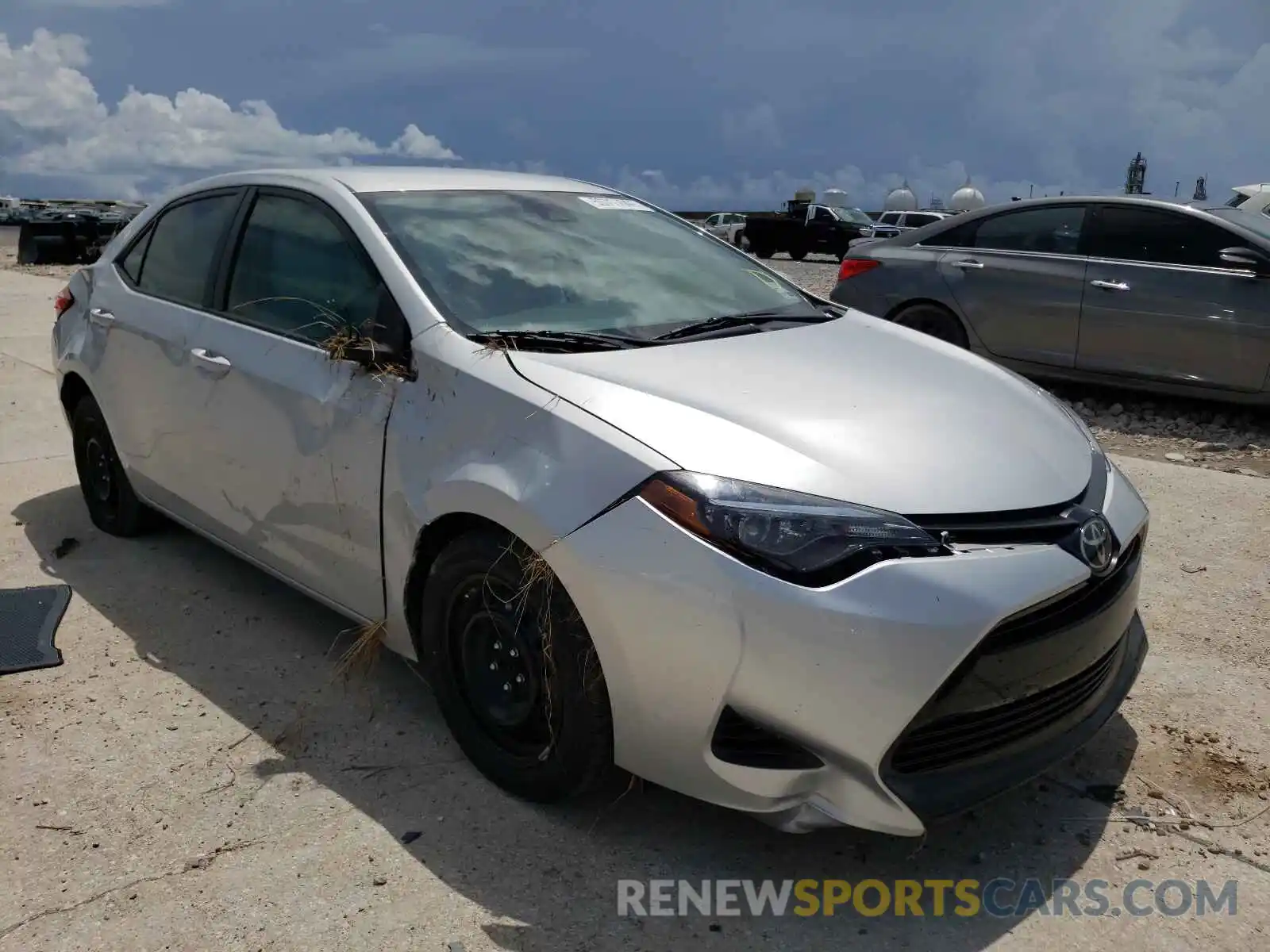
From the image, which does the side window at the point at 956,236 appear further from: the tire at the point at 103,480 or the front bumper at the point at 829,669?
the front bumper at the point at 829,669

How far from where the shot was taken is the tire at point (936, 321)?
7746 mm

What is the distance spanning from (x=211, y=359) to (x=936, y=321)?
5493mm

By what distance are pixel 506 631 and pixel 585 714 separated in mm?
317

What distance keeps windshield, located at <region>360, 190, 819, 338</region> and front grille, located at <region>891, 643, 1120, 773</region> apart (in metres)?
1.34

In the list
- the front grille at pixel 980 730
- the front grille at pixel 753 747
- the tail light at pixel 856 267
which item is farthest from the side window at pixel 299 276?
the tail light at pixel 856 267

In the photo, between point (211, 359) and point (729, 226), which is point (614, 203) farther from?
point (729, 226)

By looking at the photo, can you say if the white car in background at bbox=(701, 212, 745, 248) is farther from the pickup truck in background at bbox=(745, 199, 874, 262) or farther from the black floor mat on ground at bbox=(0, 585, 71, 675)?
the black floor mat on ground at bbox=(0, 585, 71, 675)

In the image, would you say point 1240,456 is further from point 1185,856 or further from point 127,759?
point 127,759

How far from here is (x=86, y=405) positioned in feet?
15.8

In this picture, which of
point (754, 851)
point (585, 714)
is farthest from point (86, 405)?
point (754, 851)

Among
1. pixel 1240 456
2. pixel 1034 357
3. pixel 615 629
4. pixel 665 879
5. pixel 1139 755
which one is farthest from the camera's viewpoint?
pixel 1034 357

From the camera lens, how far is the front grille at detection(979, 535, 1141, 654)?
7.71 ft

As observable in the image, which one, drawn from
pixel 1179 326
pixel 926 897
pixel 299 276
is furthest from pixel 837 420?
pixel 1179 326

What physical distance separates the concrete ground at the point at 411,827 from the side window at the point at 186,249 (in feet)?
4.08
